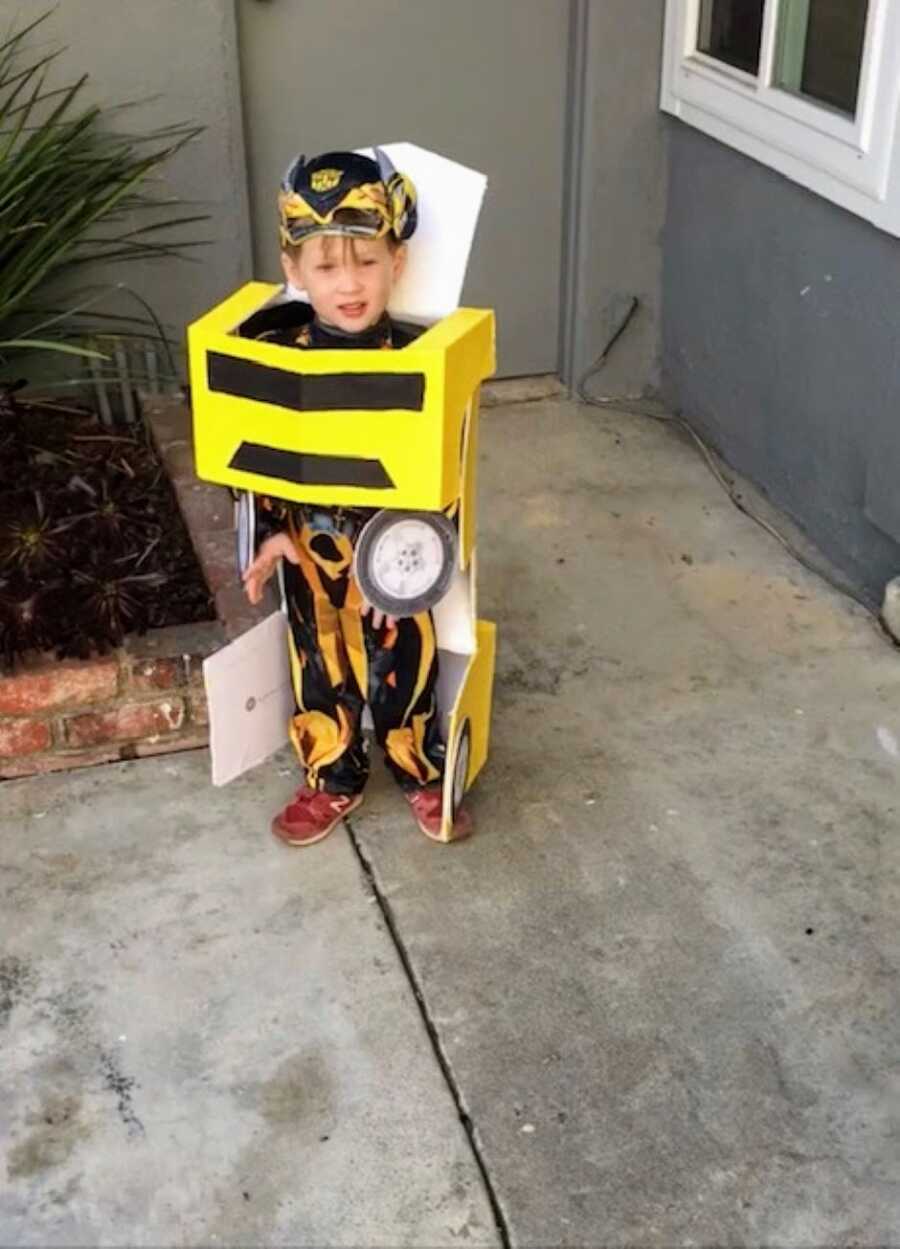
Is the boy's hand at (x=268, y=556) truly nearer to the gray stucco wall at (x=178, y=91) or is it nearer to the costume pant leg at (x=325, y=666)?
the costume pant leg at (x=325, y=666)

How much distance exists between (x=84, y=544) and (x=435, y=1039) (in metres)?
1.45

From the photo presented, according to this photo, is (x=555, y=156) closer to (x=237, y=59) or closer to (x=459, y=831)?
(x=237, y=59)

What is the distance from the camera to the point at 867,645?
3568mm

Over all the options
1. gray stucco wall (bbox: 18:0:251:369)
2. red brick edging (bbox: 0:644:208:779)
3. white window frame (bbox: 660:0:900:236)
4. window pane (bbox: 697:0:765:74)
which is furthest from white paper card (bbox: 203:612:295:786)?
window pane (bbox: 697:0:765:74)

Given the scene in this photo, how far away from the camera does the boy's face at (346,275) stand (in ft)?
8.04

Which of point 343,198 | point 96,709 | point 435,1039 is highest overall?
point 343,198

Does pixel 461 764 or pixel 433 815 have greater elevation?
pixel 461 764

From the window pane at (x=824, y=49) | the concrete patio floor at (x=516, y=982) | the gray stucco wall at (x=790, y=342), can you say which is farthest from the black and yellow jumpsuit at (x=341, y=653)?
the window pane at (x=824, y=49)

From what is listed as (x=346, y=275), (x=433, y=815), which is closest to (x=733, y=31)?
(x=346, y=275)

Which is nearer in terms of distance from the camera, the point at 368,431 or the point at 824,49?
the point at 368,431

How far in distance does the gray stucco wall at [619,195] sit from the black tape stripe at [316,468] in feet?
7.79

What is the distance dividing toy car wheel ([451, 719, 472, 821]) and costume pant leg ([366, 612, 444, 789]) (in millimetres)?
54

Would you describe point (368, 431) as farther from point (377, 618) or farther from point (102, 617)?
point (102, 617)

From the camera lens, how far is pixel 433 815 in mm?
2943
